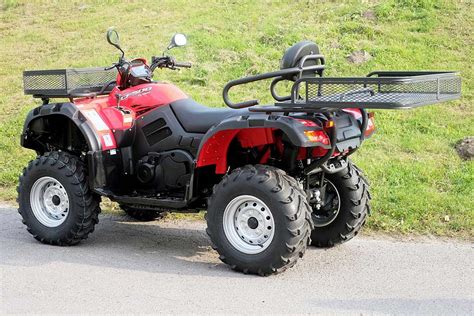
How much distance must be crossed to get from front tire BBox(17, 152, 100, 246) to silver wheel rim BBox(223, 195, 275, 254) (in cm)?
149

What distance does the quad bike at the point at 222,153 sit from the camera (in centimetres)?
619

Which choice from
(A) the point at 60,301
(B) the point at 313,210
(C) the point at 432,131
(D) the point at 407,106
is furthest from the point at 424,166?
(A) the point at 60,301

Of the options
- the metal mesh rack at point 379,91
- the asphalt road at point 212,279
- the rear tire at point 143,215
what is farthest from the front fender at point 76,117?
the metal mesh rack at point 379,91

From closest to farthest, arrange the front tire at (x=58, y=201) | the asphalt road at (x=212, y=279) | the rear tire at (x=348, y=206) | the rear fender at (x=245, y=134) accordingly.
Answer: the asphalt road at (x=212, y=279) → the rear fender at (x=245, y=134) → the rear tire at (x=348, y=206) → the front tire at (x=58, y=201)

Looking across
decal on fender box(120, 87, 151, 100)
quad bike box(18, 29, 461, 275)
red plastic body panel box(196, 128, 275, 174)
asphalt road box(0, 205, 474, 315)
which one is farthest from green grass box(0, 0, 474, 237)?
decal on fender box(120, 87, 151, 100)

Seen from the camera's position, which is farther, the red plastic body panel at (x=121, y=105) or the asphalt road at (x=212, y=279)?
the red plastic body panel at (x=121, y=105)

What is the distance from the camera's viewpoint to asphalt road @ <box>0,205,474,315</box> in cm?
561

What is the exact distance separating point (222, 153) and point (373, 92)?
A: 1.46 m

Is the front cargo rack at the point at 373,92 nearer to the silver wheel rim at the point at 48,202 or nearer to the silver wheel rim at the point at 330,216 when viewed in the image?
the silver wheel rim at the point at 330,216

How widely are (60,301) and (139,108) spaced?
244 centimetres

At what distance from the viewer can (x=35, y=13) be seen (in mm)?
18906

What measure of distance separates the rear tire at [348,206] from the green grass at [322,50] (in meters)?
0.83

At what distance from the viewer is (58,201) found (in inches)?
294

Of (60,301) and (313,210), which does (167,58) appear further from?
(60,301)
